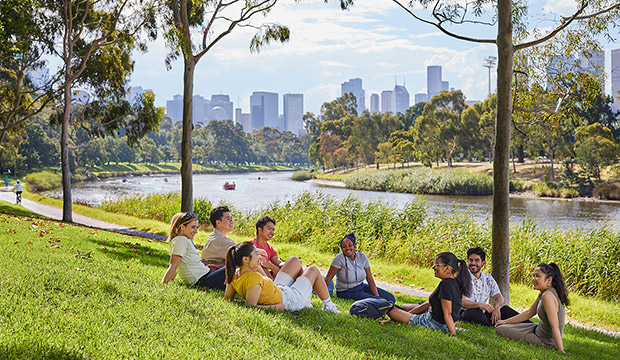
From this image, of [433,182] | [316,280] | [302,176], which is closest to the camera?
[316,280]

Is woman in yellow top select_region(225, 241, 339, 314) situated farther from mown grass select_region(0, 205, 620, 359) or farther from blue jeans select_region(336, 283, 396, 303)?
blue jeans select_region(336, 283, 396, 303)

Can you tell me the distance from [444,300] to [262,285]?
1.72 meters

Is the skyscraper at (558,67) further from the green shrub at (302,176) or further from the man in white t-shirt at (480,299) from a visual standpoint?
the green shrub at (302,176)

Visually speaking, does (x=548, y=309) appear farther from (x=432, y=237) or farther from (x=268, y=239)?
(x=432, y=237)

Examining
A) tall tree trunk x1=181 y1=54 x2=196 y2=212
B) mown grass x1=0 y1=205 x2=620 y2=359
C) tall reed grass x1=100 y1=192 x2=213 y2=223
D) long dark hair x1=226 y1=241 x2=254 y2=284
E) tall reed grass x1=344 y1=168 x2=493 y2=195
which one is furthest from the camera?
tall reed grass x1=344 y1=168 x2=493 y2=195

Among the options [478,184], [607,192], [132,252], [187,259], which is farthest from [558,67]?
[478,184]

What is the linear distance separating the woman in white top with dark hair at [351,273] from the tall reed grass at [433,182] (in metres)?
35.0

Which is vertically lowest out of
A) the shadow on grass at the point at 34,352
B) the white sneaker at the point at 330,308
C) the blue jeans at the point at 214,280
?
the white sneaker at the point at 330,308

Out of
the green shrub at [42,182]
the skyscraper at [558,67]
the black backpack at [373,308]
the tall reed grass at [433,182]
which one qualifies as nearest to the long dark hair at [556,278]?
the black backpack at [373,308]

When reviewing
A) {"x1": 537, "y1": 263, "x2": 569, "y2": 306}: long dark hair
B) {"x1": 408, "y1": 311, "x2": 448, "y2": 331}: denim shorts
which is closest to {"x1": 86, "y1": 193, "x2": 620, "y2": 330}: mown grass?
{"x1": 537, "y1": 263, "x2": 569, "y2": 306}: long dark hair

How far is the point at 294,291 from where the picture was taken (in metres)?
5.02

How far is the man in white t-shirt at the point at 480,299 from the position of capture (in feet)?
18.5

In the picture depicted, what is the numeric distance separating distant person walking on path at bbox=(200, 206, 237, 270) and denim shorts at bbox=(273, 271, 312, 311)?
922 mm

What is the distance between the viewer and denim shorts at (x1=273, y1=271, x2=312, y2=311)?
492 centimetres
